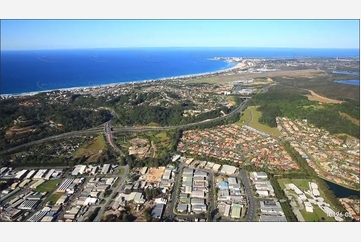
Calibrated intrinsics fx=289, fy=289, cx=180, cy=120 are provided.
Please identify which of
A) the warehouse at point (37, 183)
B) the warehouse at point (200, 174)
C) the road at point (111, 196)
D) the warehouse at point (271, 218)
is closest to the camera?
the warehouse at point (271, 218)

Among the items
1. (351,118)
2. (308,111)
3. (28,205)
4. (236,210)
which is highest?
(351,118)

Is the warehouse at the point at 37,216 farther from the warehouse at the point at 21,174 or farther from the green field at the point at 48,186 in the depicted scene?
the warehouse at the point at 21,174

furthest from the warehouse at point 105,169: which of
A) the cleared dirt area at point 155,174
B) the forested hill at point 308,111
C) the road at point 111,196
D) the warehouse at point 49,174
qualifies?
the forested hill at point 308,111

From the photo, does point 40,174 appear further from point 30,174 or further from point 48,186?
point 48,186

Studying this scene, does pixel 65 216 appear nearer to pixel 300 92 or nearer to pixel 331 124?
pixel 331 124

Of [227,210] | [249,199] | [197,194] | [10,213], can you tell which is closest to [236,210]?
[227,210]

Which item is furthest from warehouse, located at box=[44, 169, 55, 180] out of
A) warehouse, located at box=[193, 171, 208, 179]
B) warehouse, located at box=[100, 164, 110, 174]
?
warehouse, located at box=[193, 171, 208, 179]
